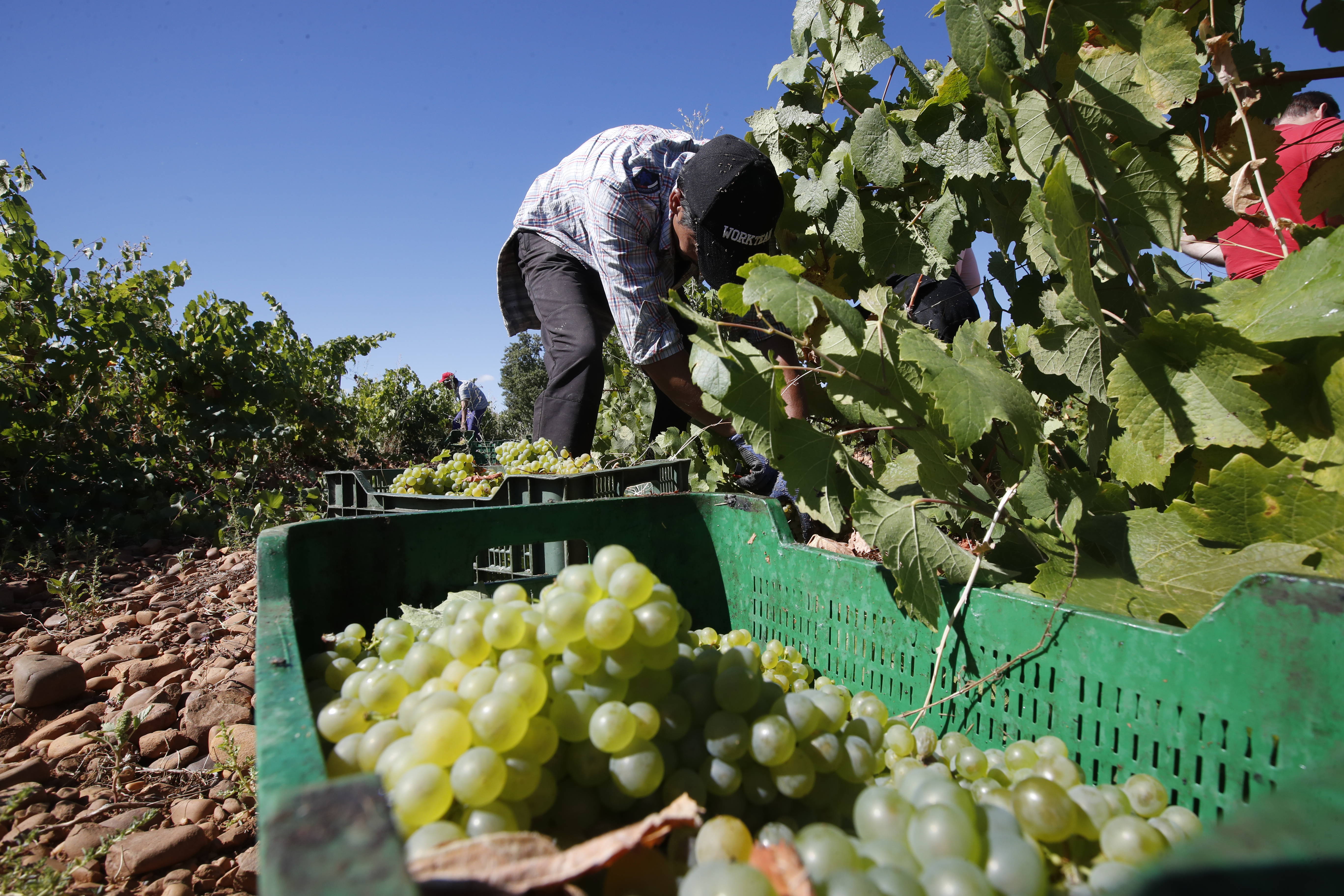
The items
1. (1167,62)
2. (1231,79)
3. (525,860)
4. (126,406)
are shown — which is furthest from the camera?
(126,406)

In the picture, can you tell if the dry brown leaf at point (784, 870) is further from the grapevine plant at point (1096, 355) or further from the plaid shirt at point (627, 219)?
the plaid shirt at point (627, 219)

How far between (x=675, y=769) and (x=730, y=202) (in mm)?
2076

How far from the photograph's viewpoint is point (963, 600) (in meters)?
1.15

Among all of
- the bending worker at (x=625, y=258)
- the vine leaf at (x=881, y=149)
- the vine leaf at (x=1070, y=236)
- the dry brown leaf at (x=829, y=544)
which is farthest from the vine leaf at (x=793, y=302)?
the bending worker at (x=625, y=258)

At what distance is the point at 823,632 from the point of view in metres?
1.44

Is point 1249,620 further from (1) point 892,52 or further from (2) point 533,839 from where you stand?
(1) point 892,52

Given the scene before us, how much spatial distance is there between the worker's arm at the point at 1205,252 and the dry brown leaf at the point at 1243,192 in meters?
0.85

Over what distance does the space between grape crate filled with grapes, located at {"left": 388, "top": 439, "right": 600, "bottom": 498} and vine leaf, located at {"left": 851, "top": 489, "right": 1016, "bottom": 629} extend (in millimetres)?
1412

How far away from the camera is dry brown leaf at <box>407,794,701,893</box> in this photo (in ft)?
1.67

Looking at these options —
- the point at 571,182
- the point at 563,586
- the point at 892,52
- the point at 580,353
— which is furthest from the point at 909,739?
the point at 571,182

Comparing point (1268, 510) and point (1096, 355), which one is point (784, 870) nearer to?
point (1268, 510)

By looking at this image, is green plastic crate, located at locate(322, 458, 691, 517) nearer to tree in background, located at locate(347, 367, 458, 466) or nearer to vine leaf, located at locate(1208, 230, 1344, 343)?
vine leaf, located at locate(1208, 230, 1344, 343)

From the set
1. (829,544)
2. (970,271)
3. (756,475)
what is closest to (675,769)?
(829,544)

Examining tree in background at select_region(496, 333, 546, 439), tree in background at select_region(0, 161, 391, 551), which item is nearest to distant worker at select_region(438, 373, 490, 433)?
tree in background at select_region(0, 161, 391, 551)
